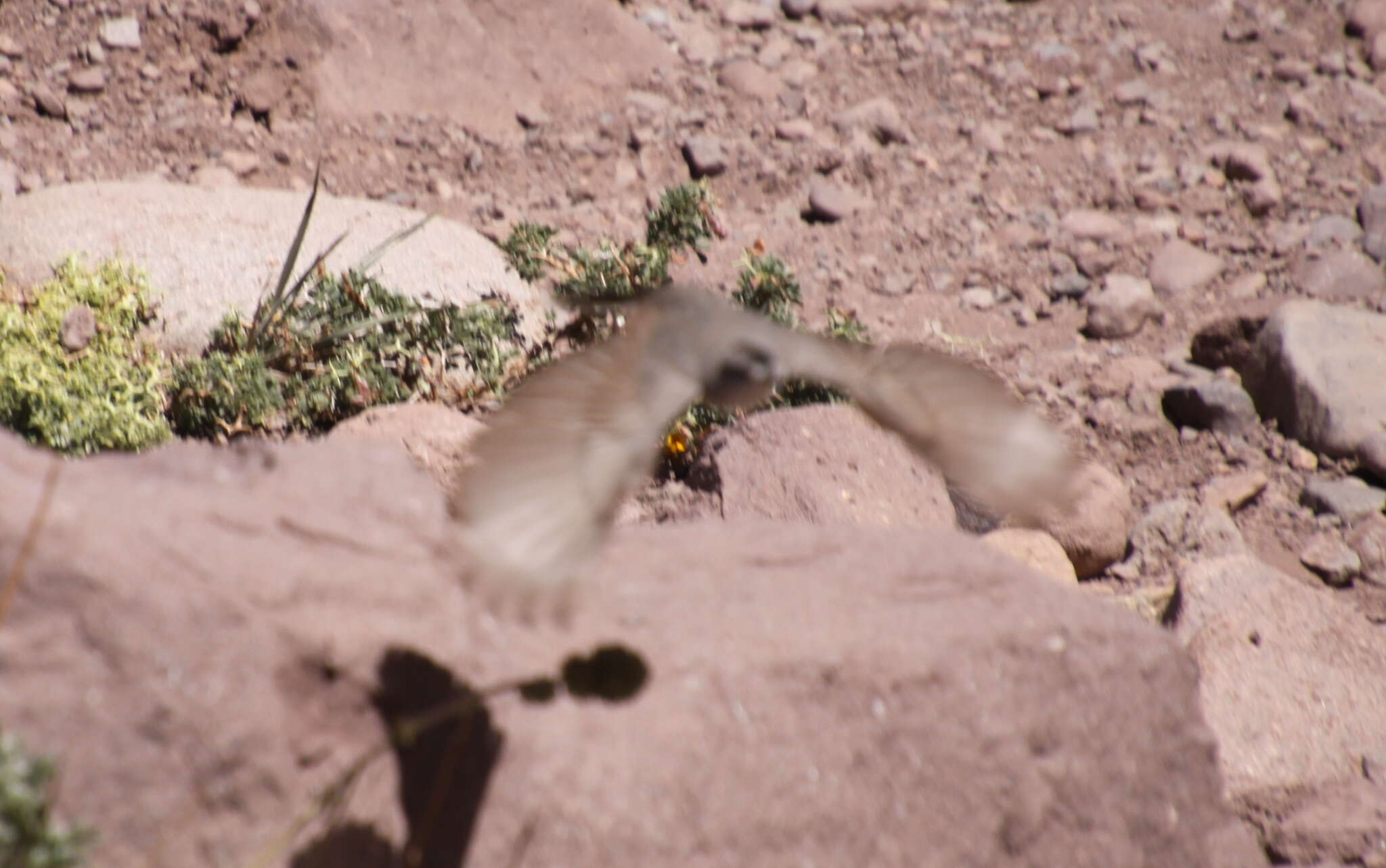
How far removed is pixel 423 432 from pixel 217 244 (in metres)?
1.26

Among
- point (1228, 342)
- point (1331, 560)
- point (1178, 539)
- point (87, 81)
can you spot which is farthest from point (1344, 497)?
point (87, 81)

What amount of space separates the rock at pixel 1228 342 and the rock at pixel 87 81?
4.70m

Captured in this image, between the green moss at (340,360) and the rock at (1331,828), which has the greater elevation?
the green moss at (340,360)

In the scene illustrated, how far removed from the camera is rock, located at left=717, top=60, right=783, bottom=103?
236 inches

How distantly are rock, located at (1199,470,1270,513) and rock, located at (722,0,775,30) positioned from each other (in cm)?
334

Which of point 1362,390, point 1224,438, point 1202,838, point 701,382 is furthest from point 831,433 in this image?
point 1362,390

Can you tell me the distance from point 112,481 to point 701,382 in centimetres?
114

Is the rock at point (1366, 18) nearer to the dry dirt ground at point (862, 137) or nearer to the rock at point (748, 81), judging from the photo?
the dry dirt ground at point (862, 137)

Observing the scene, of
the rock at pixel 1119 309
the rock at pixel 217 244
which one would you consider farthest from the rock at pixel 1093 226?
the rock at pixel 217 244

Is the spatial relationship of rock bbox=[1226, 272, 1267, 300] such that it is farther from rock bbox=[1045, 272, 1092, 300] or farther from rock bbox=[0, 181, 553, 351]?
rock bbox=[0, 181, 553, 351]

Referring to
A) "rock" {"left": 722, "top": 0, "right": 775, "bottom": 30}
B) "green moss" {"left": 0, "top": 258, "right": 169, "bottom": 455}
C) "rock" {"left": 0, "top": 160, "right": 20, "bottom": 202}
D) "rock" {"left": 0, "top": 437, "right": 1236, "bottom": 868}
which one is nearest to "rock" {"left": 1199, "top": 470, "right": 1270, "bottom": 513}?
"rock" {"left": 0, "top": 437, "right": 1236, "bottom": 868}

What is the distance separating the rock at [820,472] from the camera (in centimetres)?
A: 346

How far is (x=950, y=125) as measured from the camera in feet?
19.7

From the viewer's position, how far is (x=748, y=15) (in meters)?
6.34
